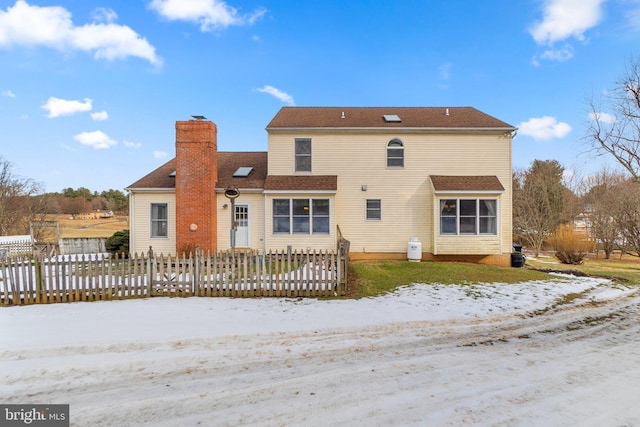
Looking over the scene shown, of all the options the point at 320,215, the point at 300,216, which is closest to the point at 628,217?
the point at 320,215

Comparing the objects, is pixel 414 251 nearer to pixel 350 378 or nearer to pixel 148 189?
pixel 350 378

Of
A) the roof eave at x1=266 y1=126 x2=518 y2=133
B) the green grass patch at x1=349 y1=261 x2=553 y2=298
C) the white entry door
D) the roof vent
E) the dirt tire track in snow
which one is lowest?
Result: the dirt tire track in snow

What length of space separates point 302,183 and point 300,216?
1.51 m

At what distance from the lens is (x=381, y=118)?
15820 millimetres

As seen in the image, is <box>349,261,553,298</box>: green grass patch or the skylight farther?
the skylight

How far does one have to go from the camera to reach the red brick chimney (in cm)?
1385

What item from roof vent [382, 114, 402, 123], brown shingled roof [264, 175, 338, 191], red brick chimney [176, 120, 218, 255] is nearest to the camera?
red brick chimney [176, 120, 218, 255]

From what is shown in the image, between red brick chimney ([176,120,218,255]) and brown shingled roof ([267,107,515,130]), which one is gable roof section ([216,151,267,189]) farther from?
brown shingled roof ([267,107,515,130])

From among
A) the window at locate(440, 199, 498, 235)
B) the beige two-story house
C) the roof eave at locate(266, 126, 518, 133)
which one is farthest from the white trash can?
the roof eave at locate(266, 126, 518, 133)

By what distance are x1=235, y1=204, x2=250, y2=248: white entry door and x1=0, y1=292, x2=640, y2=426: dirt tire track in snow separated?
950cm

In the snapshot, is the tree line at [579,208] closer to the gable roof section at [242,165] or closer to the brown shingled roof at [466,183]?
the brown shingled roof at [466,183]

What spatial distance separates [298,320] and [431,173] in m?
10.9

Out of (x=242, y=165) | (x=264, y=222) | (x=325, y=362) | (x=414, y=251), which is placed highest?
(x=242, y=165)

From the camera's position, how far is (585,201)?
29938 mm
